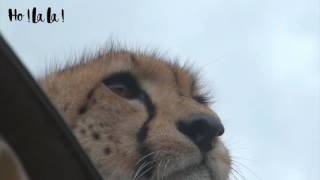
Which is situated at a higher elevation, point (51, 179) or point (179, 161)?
point (51, 179)

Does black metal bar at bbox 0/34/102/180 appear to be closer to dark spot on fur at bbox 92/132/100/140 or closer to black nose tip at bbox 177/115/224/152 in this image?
dark spot on fur at bbox 92/132/100/140

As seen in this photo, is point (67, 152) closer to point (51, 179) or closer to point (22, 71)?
point (51, 179)

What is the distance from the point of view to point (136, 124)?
3.23m

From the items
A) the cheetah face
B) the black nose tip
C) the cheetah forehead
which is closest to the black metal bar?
the cheetah face

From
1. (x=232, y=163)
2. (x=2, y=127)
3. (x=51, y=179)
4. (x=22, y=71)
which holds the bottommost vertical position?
(x=232, y=163)

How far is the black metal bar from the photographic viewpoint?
2.11 meters

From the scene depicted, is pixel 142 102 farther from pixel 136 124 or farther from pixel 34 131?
pixel 34 131

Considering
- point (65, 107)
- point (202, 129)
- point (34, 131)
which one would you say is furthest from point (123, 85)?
point (34, 131)

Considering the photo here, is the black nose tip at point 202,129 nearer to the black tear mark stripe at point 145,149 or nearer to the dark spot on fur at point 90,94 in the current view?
the black tear mark stripe at point 145,149

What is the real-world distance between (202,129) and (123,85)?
462 mm

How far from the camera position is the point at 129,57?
144 inches

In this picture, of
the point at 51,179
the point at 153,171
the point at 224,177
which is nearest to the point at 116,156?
the point at 153,171

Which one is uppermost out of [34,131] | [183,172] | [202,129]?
[34,131]

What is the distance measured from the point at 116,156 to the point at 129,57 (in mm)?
688
